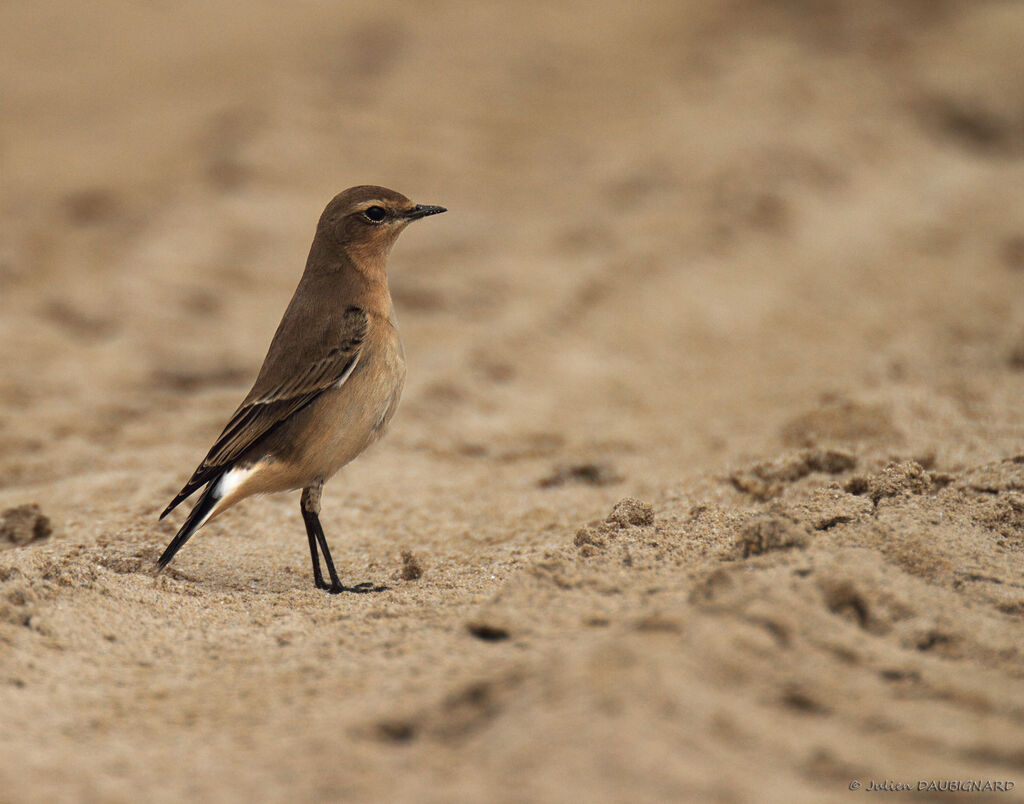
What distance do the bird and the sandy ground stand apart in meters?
0.43

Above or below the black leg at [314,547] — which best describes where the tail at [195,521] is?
above

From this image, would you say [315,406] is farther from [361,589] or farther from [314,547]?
[361,589]

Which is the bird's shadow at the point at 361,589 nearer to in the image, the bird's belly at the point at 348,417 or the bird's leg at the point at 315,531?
the bird's leg at the point at 315,531

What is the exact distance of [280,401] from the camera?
5.07 m

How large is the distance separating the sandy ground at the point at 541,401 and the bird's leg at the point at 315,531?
201mm

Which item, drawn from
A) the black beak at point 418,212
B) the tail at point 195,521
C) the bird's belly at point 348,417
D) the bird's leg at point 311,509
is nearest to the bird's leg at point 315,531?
the bird's leg at point 311,509

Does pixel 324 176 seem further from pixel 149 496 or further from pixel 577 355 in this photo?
pixel 149 496

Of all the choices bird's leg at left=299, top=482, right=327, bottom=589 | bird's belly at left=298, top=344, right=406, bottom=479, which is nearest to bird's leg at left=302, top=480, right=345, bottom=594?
bird's leg at left=299, top=482, right=327, bottom=589

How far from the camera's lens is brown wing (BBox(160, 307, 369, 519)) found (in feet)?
16.4

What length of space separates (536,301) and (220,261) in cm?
292

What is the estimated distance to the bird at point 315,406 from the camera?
494 centimetres

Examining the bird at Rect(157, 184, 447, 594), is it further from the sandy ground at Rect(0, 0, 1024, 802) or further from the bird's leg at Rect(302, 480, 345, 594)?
the sandy ground at Rect(0, 0, 1024, 802)

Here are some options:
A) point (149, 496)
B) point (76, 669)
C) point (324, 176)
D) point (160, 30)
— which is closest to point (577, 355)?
point (149, 496)

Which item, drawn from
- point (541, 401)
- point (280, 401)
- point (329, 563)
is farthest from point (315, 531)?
point (541, 401)
